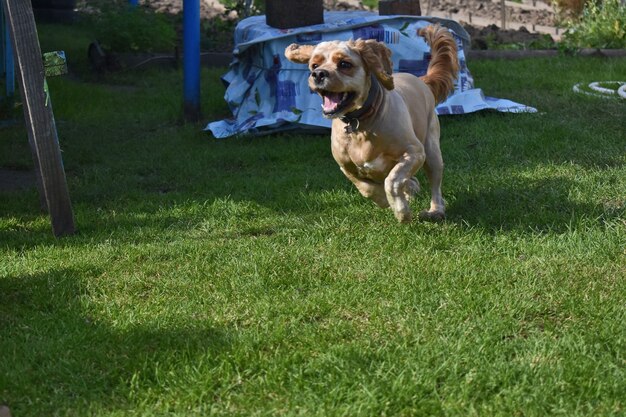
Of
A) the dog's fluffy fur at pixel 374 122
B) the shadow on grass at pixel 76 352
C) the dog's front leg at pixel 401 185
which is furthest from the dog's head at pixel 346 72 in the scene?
the shadow on grass at pixel 76 352

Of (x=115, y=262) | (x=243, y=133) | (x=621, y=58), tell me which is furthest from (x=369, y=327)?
(x=621, y=58)

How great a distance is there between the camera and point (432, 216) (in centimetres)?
580

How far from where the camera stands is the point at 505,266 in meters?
4.86

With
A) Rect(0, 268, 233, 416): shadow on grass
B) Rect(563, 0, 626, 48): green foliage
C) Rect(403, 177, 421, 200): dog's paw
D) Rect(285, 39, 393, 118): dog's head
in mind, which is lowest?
Rect(563, 0, 626, 48): green foliage

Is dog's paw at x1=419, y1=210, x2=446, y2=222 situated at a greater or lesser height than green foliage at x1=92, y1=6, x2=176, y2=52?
lesser

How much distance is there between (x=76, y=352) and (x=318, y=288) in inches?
48.8

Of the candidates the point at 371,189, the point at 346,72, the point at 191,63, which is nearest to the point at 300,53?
the point at 346,72

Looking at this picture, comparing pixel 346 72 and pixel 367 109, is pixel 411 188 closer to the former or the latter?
pixel 367 109

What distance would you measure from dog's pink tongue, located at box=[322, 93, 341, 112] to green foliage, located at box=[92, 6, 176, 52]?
827 cm

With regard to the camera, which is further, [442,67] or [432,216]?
[442,67]

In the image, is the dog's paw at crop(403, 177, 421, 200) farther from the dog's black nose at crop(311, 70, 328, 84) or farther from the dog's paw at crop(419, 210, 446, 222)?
the dog's black nose at crop(311, 70, 328, 84)

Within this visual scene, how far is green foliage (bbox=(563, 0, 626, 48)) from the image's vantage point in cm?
1255

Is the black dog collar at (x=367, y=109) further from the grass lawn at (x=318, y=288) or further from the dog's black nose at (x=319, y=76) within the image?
the grass lawn at (x=318, y=288)

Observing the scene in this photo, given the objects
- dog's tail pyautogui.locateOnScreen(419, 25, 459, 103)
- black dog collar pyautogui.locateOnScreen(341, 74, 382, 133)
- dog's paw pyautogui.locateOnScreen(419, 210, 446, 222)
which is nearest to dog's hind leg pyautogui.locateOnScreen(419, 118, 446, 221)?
dog's paw pyautogui.locateOnScreen(419, 210, 446, 222)
